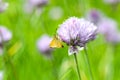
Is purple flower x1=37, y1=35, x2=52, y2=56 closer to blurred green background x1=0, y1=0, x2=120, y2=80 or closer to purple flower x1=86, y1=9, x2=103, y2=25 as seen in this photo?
blurred green background x1=0, y1=0, x2=120, y2=80

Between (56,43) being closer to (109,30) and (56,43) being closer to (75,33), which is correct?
(75,33)

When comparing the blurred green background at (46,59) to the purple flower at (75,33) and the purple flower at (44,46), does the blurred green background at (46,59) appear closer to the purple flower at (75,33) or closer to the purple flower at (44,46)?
the purple flower at (44,46)

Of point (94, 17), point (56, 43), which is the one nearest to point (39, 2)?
point (94, 17)

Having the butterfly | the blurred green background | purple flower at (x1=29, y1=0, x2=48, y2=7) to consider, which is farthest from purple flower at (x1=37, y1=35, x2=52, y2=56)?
the butterfly

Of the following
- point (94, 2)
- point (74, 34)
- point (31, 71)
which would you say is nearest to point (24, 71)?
point (31, 71)

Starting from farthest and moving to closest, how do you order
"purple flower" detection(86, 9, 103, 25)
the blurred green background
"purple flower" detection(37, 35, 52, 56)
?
"purple flower" detection(86, 9, 103, 25)
"purple flower" detection(37, 35, 52, 56)
the blurred green background

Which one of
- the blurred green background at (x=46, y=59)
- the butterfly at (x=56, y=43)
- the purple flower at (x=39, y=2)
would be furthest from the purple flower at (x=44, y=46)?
the butterfly at (x=56, y=43)

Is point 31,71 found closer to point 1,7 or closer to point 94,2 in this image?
point 1,7
